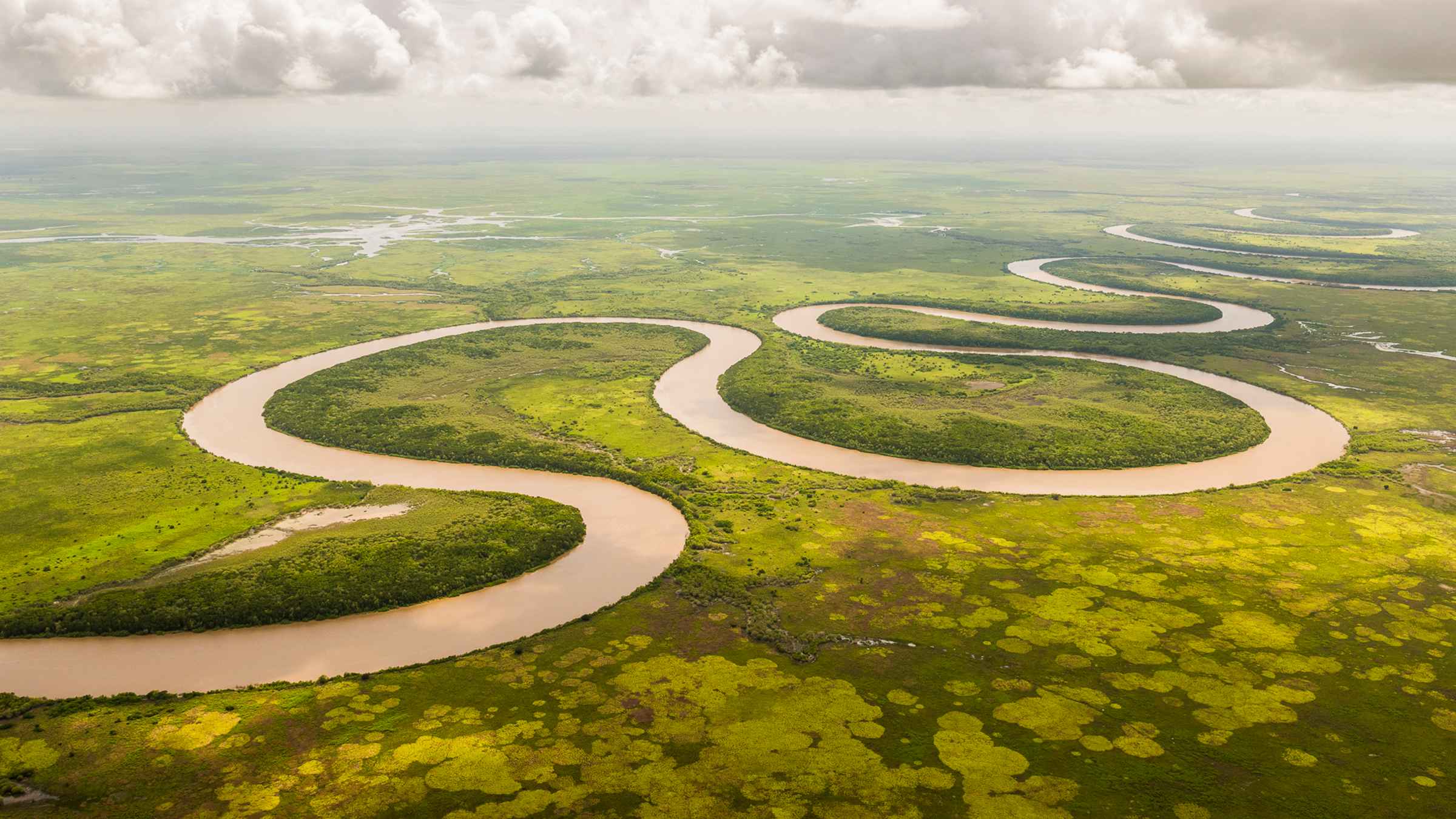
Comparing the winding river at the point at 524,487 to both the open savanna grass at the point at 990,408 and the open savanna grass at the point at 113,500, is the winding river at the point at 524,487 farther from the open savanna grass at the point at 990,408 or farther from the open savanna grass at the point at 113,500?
the open savanna grass at the point at 113,500

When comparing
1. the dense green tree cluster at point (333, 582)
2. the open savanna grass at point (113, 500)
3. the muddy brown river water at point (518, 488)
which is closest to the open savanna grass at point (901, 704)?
the muddy brown river water at point (518, 488)

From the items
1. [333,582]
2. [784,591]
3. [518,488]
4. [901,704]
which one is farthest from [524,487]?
[901,704]

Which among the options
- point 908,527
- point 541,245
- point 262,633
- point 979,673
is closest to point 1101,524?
point 908,527

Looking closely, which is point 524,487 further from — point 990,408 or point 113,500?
point 990,408

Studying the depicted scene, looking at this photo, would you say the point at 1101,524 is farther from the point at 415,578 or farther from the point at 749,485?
the point at 415,578

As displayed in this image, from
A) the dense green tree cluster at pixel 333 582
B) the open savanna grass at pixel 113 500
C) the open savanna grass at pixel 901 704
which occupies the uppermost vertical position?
the open savanna grass at pixel 901 704

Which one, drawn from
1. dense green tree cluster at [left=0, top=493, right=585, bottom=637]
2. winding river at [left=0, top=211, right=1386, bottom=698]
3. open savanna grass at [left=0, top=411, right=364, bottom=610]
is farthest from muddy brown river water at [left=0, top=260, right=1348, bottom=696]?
open savanna grass at [left=0, top=411, right=364, bottom=610]

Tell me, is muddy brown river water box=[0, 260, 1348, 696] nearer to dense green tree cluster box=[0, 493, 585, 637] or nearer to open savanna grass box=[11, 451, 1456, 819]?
dense green tree cluster box=[0, 493, 585, 637]
